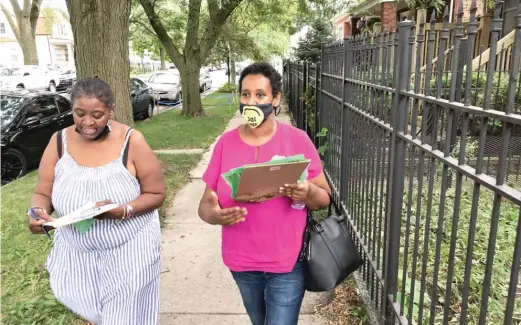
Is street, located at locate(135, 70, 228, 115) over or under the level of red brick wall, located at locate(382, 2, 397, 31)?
under

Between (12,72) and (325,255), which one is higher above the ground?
(12,72)

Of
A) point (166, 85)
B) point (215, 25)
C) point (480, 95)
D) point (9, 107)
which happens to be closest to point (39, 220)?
point (480, 95)

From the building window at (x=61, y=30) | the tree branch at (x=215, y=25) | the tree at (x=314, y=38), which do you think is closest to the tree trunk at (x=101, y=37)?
the tree branch at (x=215, y=25)

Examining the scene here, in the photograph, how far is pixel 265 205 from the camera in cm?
220

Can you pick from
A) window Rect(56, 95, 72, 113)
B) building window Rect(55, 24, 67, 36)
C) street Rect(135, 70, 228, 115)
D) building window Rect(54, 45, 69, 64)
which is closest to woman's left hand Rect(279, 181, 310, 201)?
window Rect(56, 95, 72, 113)

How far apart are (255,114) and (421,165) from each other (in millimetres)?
824

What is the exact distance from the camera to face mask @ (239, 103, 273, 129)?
2.18 metres

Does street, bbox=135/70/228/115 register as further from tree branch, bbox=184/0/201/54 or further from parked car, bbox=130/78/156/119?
tree branch, bbox=184/0/201/54

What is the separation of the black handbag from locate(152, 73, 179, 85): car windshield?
65.6 ft

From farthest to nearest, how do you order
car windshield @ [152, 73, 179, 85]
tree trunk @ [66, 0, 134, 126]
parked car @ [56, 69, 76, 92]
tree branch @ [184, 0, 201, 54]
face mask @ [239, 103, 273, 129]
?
parked car @ [56, 69, 76, 92] → car windshield @ [152, 73, 179, 85] → tree branch @ [184, 0, 201, 54] → tree trunk @ [66, 0, 134, 126] → face mask @ [239, 103, 273, 129]

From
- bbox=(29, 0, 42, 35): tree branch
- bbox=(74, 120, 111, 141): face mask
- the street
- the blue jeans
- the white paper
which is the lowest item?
the street

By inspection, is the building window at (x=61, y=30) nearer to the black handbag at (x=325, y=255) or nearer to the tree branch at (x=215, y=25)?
the tree branch at (x=215, y=25)

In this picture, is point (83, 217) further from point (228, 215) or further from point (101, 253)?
point (228, 215)

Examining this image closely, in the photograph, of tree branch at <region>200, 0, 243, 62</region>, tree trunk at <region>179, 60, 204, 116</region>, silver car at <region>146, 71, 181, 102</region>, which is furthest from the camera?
silver car at <region>146, 71, 181, 102</region>
